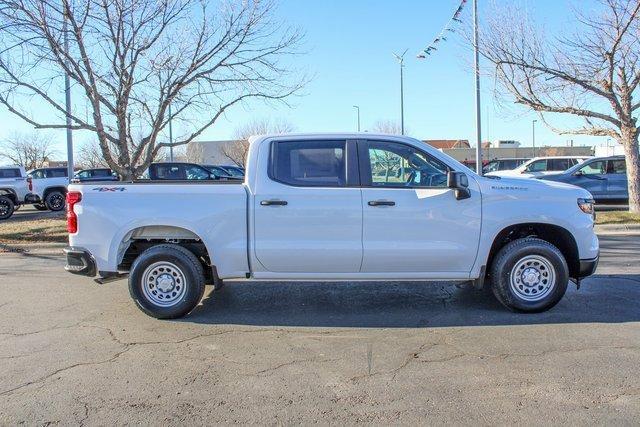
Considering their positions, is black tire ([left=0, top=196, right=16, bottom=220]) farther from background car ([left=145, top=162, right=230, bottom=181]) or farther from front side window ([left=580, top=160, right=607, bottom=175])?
front side window ([left=580, top=160, right=607, bottom=175])

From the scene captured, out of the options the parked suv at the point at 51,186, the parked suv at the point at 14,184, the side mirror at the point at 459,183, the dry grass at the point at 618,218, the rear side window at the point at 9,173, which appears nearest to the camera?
the side mirror at the point at 459,183

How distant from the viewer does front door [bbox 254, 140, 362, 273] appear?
214 inches

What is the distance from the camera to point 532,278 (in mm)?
5566

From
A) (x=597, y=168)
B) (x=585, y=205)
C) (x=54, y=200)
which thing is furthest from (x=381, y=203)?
(x=54, y=200)

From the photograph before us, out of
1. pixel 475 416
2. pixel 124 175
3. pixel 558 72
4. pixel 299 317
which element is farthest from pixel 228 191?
pixel 558 72

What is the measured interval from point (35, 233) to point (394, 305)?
9.37 meters

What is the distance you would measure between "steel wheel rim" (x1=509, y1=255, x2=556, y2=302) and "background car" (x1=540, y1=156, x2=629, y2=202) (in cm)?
1119

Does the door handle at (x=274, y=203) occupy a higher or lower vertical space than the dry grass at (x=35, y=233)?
higher

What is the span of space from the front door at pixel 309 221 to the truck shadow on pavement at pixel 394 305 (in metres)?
0.56

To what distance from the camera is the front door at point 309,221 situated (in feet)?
17.8

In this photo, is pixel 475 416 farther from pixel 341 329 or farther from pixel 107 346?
pixel 107 346

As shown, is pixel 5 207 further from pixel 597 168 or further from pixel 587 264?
pixel 597 168

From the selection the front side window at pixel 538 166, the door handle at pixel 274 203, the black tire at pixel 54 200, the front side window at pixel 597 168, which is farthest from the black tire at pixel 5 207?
the front side window at pixel 538 166

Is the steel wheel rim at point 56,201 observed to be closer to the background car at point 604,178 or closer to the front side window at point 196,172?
the front side window at point 196,172
